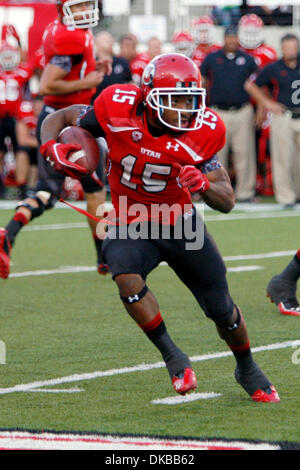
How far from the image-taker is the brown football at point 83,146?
14.9 ft

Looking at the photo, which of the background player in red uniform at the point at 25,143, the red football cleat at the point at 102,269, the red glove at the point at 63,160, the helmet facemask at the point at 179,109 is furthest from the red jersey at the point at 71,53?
the background player in red uniform at the point at 25,143

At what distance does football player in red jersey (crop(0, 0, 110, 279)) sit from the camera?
7477 mm

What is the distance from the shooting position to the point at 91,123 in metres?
4.55

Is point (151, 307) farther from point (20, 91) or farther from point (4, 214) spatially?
point (20, 91)

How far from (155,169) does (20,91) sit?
10.1 m

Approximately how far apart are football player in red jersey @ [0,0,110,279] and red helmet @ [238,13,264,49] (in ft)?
19.9

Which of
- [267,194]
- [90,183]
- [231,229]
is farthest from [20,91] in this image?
[90,183]

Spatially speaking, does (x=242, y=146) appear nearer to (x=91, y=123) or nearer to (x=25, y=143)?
(x=25, y=143)

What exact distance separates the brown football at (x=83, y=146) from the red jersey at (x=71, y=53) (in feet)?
9.83

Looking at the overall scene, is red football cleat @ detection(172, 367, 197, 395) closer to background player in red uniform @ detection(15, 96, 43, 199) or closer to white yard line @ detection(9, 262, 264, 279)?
white yard line @ detection(9, 262, 264, 279)

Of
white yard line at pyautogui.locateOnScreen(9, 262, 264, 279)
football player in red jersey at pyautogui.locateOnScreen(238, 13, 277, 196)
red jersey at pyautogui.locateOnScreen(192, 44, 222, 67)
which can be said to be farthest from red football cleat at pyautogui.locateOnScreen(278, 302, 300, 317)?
red jersey at pyautogui.locateOnScreen(192, 44, 222, 67)

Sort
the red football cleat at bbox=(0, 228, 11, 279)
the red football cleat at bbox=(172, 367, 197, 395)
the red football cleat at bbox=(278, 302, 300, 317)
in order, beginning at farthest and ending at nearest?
the red football cleat at bbox=(0, 228, 11, 279) < the red football cleat at bbox=(278, 302, 300, 317) < the red football cleat at bbox=(172, 367, 197, 395)

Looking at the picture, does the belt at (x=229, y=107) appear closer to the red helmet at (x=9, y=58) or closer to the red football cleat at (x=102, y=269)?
the red helmet at (x=9, y=58)

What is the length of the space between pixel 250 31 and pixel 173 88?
31.7 feet
